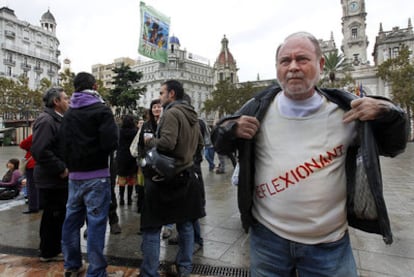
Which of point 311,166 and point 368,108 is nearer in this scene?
point 368,108

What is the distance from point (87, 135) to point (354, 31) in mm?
69448

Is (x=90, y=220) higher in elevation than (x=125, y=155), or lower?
lower

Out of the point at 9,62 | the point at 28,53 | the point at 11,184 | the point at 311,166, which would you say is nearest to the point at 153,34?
the point at 11,184

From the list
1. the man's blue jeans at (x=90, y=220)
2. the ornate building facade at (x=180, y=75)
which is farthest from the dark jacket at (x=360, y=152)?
the ornate building facade at (x=180, y=75)

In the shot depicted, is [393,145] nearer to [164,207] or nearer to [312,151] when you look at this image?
[312,151]

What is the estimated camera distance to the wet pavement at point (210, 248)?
3.14 meters

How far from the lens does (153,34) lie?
9.77m

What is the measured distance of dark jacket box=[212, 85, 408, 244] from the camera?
1445 mm

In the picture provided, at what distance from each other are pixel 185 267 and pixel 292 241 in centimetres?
165

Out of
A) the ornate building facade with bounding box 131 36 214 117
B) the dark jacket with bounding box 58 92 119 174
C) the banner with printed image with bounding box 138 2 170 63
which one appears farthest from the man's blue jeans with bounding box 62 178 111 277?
the ornate building facade with bounding box 131 36 214 117

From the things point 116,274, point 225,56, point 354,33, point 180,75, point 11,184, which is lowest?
point 116,274

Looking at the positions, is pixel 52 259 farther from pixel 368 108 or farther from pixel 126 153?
pixel 368 108

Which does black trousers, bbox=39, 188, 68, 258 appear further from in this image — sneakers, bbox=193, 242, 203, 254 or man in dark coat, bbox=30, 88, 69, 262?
sneakers, bbox=193, 242, 203, 254

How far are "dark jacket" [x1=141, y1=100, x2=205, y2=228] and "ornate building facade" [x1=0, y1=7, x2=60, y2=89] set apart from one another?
6318cm
